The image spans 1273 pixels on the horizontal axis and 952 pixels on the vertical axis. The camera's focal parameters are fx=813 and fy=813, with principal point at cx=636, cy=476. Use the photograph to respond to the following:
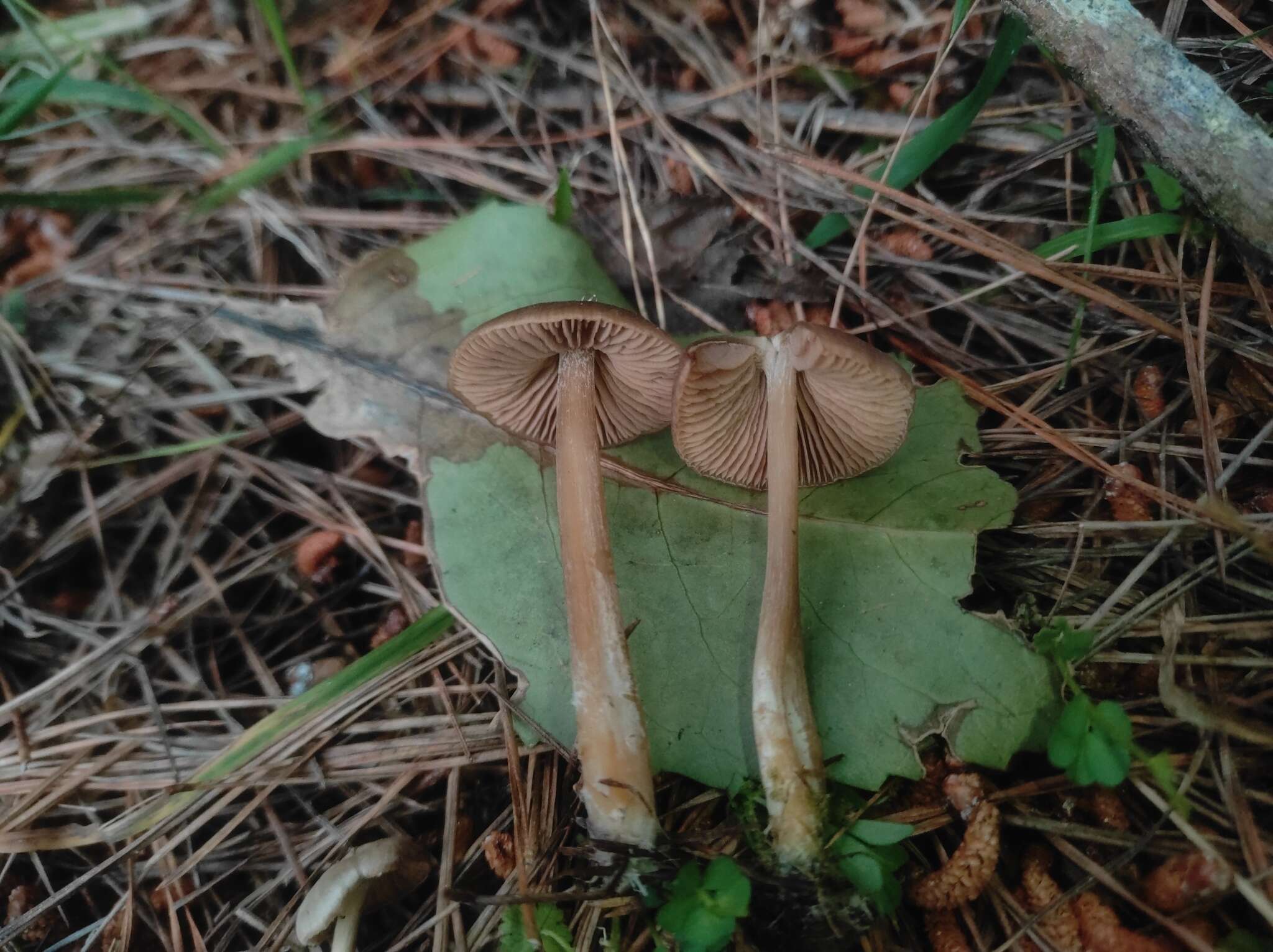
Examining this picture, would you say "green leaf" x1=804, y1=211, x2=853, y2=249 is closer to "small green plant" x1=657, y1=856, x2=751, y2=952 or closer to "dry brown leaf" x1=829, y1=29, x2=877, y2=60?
"dry brown leaf" x1=829, y1=29, x2=877, y2=60

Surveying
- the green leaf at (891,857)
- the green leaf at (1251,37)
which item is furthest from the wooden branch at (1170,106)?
the green leaf at (891,857)

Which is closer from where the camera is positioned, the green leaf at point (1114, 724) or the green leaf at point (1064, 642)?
the green leaf at point (1114, 724)

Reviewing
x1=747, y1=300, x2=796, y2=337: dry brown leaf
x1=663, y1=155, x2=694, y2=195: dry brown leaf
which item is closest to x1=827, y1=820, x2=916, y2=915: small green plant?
x1=747, y1=300, x2=796, y2=337: dry brown leaf

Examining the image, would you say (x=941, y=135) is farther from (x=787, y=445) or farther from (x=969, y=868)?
(x=969, y=868)

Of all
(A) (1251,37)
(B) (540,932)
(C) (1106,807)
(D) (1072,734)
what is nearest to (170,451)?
(B) (540,932)

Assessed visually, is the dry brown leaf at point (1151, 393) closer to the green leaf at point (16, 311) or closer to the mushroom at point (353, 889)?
the mushroom at point (353, 889)
